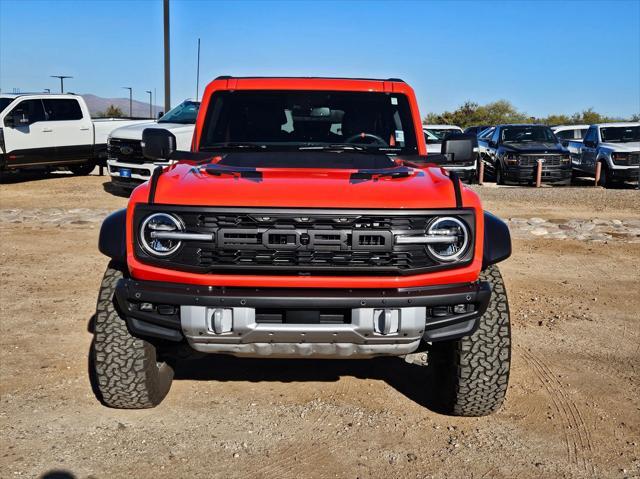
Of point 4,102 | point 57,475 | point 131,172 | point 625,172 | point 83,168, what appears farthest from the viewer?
point 83,168

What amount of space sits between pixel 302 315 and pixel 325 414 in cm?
95

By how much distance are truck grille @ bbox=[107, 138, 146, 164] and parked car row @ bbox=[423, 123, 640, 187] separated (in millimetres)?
6821

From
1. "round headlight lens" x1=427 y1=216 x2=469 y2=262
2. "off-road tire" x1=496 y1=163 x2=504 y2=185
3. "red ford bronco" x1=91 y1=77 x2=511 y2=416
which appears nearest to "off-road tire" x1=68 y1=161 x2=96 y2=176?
"off-road tire" x1=496 y1=163 x2=504 y2=185

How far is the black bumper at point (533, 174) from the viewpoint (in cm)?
1892

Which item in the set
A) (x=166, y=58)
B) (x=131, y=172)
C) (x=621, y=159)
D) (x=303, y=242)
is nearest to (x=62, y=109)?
(x=131, y=172)

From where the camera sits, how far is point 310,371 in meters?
4.91

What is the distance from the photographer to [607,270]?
8211 mm

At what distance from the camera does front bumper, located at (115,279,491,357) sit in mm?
3422

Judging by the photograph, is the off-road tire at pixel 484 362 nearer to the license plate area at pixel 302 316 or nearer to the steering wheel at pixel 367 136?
the license plate area at pixel 302 316

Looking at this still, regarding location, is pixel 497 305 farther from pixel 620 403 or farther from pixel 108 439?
pixel 108 439

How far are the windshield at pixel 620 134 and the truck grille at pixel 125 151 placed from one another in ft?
38.3

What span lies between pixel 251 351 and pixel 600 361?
2749 millimetres

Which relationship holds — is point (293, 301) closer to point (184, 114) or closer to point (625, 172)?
A: point (184, 114)

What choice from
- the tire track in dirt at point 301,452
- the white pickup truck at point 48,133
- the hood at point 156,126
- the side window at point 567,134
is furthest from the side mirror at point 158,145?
the side window at point 567,134
